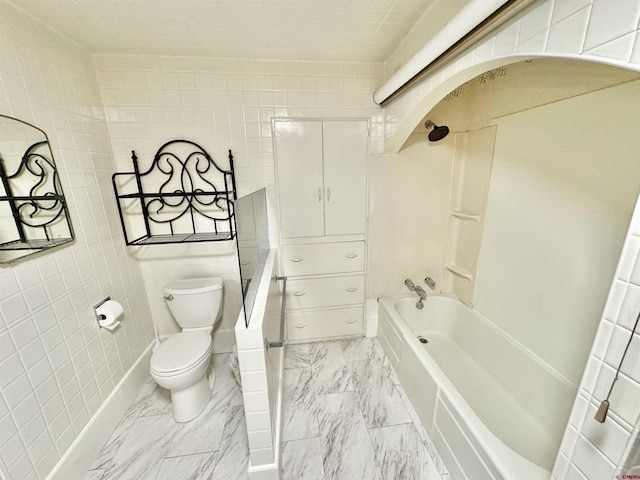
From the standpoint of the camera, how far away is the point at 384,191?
1.99 m

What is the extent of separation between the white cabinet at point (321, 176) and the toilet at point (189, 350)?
2.46 ft

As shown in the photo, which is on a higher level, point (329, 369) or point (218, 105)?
point (218, 105)

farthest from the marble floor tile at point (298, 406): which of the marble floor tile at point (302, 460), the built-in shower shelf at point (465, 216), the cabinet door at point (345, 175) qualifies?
the built-in shower shelf at point (465, 216)

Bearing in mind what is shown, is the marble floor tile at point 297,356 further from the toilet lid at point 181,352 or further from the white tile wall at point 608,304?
the white tile wall at point 608,304

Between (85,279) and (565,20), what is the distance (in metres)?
2.25

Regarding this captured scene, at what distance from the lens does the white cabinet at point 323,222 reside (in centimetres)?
184

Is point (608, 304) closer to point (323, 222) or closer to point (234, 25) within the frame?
point (323, 222)

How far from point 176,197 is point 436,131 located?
1938 millimetres

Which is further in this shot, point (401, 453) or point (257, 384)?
point (401, 453)

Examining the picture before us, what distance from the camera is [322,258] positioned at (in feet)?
6.81

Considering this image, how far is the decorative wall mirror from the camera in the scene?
3.42 feet

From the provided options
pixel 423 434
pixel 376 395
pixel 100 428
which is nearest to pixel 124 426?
pixel 100 428

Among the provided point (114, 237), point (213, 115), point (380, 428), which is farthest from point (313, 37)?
point (380, 428)

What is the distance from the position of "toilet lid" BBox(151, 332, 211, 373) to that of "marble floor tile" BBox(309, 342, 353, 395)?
2.72ft
